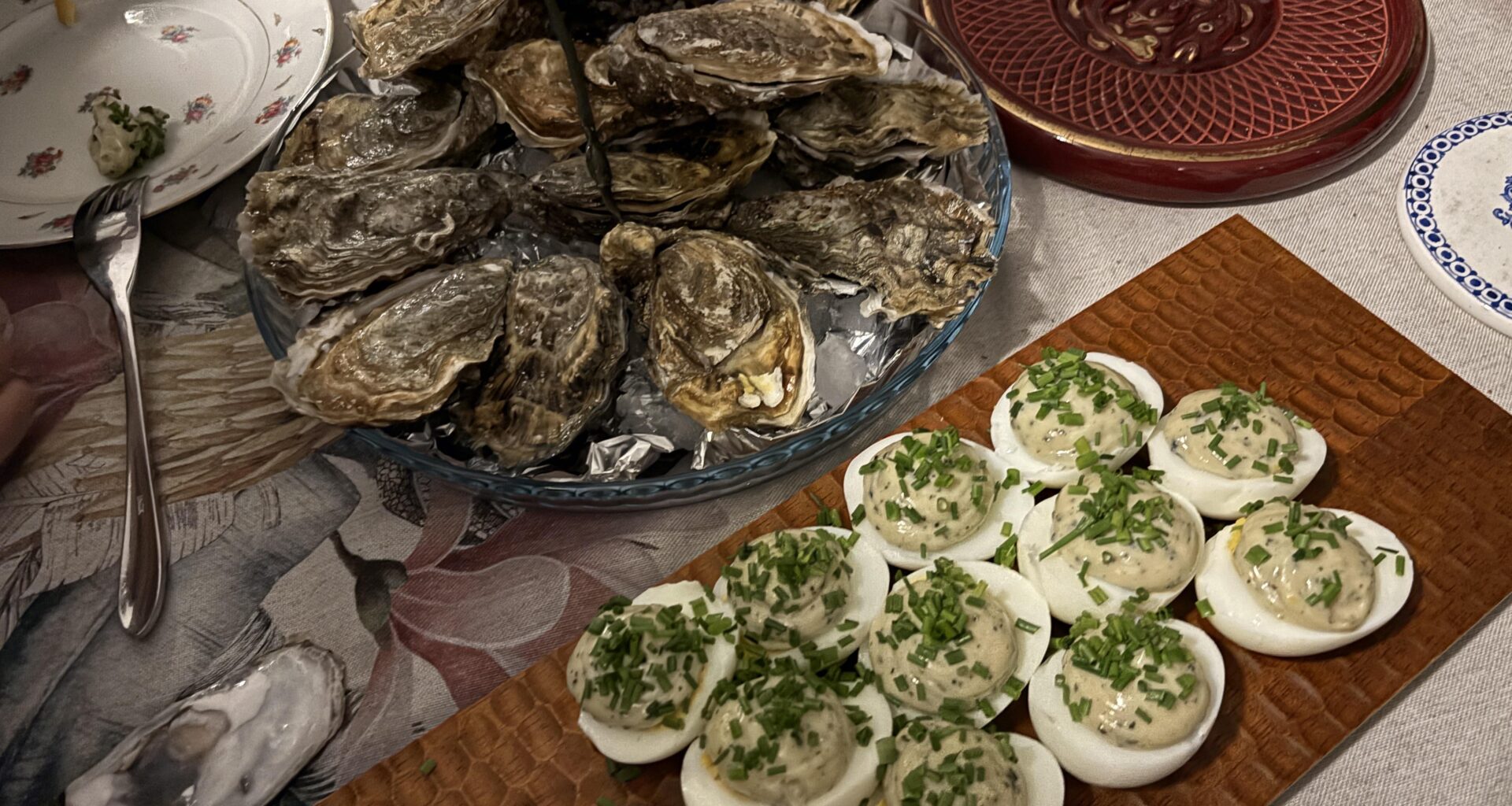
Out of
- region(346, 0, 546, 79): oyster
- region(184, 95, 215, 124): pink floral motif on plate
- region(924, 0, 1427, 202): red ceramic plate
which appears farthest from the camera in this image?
region(184, 95, 215, 124): pink floral motif on plate

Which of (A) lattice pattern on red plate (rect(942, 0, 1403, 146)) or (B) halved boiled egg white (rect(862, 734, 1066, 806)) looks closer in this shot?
(B) halved boiled egg white (rect(862, 734, 1066, 806))

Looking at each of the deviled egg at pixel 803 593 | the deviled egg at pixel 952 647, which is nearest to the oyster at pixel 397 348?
the deviled egg at pixel 803 593

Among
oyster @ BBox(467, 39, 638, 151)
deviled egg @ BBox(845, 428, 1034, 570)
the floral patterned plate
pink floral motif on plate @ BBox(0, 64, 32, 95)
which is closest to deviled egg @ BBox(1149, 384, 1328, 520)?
deviled egg @ BBox(845, 428, 1034, 570)

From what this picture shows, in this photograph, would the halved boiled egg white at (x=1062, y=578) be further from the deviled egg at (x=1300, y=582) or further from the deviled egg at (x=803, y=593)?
the deviled egg at (x=803, y=593)

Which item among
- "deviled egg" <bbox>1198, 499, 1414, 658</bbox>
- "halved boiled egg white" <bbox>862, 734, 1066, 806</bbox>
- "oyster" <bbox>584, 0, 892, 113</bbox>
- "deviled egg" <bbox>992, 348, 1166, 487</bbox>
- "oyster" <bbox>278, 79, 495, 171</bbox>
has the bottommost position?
"halved boiled egg white" <bbox>862, 734, 1066, 806</bbox>

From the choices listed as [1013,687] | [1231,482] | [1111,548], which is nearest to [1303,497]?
[1231,482]

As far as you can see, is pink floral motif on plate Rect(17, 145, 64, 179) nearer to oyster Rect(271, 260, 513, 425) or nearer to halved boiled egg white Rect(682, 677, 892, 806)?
oyster Rect(271, 260, 513, 425)

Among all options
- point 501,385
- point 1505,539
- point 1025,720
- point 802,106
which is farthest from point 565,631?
point 1505,539
